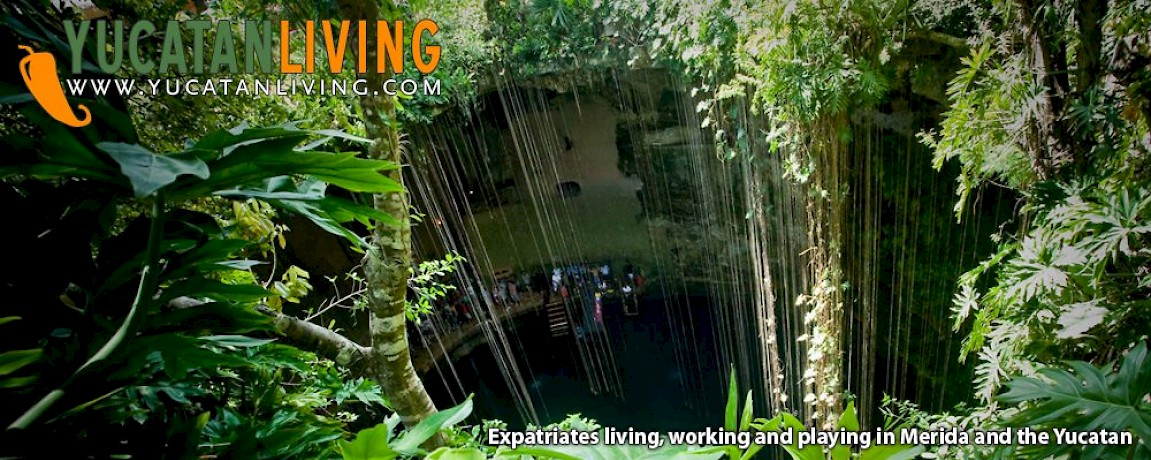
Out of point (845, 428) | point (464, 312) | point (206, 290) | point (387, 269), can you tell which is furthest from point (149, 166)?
point (464, 312)

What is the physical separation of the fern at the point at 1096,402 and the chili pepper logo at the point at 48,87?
129 cm

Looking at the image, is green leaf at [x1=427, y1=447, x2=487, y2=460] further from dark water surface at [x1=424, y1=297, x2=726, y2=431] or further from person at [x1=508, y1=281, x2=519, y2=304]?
person at [x1=508, y1=281, x2=519, y2=304]

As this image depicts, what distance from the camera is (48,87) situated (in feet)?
1.76

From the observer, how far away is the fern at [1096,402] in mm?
680

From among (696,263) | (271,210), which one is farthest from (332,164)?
(696,263)

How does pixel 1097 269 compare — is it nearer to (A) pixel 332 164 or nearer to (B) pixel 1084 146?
(B) pixel 1084 146

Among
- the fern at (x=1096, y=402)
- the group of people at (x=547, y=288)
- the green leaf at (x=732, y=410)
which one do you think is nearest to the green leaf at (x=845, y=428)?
the green leaf at (x=732, y=410)

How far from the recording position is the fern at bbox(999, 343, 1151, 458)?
0.68 meters

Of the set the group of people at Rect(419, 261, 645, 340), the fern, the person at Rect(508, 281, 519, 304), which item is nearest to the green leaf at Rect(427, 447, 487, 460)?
the fern

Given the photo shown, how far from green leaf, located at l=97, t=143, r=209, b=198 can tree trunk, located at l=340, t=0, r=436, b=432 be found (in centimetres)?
95

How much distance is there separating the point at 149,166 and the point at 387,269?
1.04 metres

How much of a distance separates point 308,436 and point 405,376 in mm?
780

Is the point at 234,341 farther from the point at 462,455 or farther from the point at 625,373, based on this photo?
the point at 625,373

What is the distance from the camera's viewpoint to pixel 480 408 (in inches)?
234
